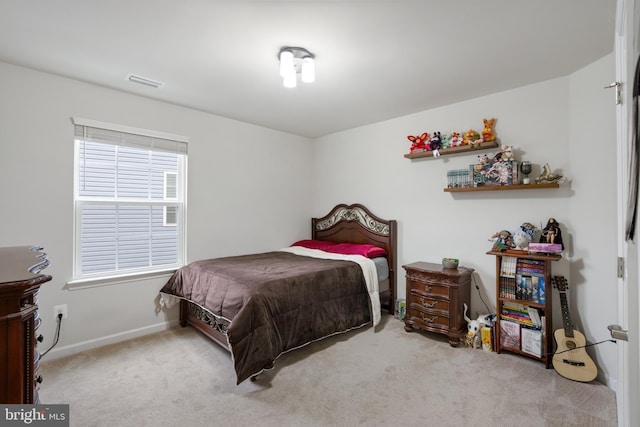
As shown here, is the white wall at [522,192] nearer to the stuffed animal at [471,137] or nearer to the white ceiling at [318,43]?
the stuffed animal at [471,137]

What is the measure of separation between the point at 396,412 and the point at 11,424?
1.81 m

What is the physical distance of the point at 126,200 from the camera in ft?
9.82

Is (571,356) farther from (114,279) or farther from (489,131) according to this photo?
(114,279)

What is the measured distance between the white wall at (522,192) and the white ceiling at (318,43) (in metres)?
0.25

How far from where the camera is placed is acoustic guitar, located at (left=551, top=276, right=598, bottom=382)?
217cm

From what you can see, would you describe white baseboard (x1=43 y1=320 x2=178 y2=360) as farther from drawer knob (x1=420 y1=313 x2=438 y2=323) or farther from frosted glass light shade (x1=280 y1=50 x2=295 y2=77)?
frosted glass light shade (x1=280 y1=50 x2=295 y2=77)

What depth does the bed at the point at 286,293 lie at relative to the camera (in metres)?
2.20

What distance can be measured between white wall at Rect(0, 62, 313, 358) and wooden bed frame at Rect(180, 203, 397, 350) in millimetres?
523

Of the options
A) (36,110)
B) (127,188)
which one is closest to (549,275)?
(127,188)

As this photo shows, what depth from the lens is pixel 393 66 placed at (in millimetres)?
2420
